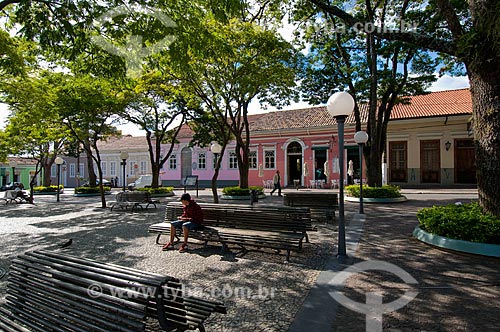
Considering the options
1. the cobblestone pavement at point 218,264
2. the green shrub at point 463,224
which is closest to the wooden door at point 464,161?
the green shrub at point 463,224

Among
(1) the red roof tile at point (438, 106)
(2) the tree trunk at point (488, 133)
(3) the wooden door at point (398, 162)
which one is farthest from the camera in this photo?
(3) the wooden door at point (398, 162)

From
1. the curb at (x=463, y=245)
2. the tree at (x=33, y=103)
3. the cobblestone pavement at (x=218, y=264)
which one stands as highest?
the tree at (x=33, y=103)

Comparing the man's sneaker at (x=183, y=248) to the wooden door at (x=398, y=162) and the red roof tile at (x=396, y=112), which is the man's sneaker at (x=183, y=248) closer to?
the red roof tile at (x=396, y=112)

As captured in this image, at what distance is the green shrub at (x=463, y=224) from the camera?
5043 millimetres

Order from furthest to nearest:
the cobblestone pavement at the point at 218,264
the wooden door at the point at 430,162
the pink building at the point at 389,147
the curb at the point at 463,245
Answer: the wooden door at the point at 430,162, the pink building at the point at 389,147, the curb at the point at 463,245, the cobblestone pavement at the point at 218,264

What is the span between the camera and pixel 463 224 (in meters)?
5.35

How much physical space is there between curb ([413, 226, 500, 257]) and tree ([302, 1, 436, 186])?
8.57 metres

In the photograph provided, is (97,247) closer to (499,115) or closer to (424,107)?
(499,115)

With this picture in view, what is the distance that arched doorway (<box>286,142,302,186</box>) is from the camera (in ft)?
83.3

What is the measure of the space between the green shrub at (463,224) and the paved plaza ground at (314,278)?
36 centimetres

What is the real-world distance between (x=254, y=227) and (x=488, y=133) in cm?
482

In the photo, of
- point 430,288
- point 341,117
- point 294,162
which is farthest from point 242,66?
point 294,162

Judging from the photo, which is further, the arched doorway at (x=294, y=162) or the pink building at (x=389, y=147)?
the arched doorway at (x=294, y=162)

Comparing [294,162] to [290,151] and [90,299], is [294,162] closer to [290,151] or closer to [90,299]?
[290,151]
